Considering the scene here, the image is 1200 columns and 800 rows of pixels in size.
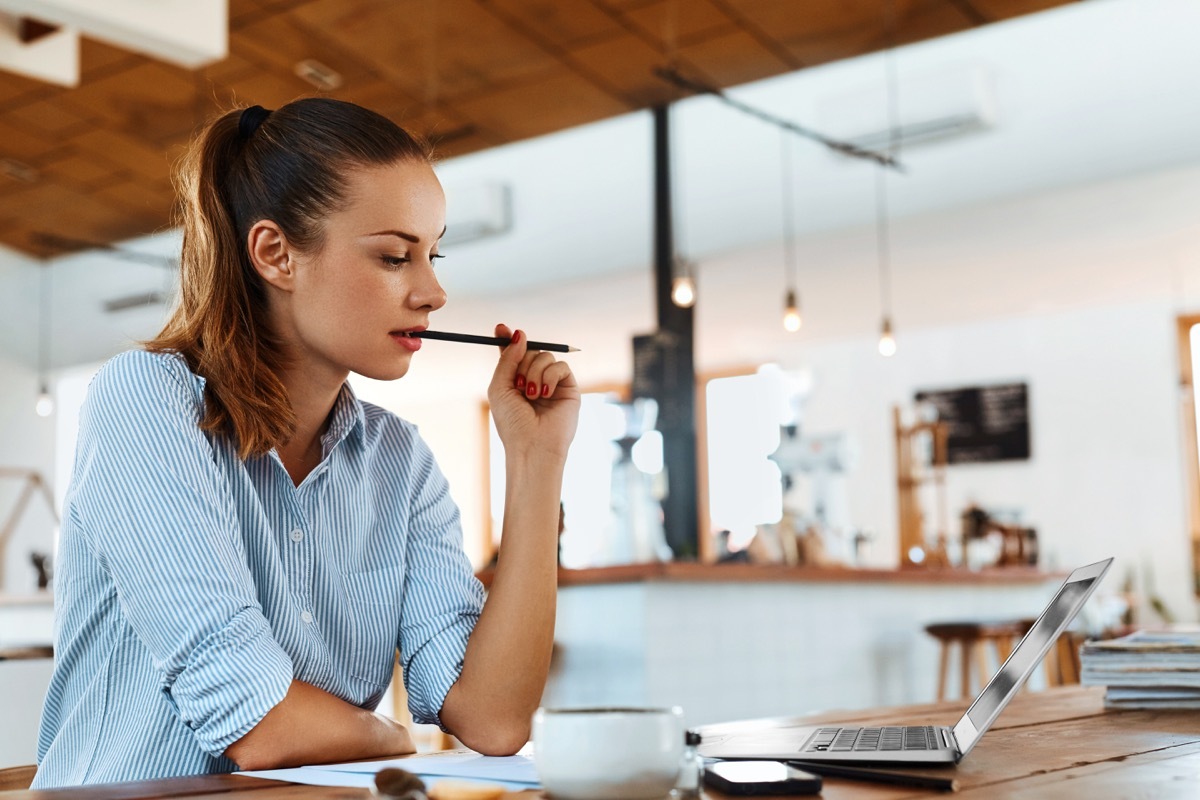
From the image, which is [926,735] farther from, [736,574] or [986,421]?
[986,421]

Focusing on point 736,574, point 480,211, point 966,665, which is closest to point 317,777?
point 736,574

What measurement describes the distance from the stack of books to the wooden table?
0.40ft

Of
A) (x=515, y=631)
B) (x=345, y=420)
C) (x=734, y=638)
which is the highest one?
(x=345, y=420)

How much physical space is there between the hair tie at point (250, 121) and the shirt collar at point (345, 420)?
314 millimetres

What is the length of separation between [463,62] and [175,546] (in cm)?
542

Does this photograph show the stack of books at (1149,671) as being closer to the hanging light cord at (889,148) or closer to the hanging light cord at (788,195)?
the hanging light cord at (889,148)

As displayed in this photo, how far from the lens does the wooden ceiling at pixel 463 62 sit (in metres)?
5.78

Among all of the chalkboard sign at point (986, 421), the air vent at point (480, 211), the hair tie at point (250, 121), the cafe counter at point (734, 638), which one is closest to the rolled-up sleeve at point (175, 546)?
the hair tie at point (250, 121)

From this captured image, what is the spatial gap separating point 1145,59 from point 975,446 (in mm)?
4380

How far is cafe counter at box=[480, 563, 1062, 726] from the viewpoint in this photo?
4.18 meters

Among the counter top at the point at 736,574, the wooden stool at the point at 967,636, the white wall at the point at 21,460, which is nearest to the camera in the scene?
the counter top at the point at 736,574

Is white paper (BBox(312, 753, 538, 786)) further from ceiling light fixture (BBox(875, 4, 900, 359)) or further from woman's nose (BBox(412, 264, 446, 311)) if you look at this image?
ceiling light fixture (BBox(875, 4, 900, 359))

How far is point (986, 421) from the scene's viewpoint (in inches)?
378

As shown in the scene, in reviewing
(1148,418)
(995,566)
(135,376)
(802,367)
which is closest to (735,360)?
(802,367)
